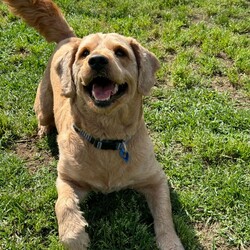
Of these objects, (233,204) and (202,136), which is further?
(202,136)

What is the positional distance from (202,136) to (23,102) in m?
2.11

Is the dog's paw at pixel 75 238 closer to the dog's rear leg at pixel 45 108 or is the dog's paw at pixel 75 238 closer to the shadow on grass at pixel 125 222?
the shadow on grass at pixel 125 222

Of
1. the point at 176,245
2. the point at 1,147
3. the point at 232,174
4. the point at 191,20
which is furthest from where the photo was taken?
the point at 191,20

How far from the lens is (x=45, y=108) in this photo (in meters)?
4.63

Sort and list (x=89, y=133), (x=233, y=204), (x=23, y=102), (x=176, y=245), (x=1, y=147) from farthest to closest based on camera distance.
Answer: (x=23, y=102)
(x=1, y=147)
(x=233, y=204)
(x=89, y=133)
(x=176, y=245)

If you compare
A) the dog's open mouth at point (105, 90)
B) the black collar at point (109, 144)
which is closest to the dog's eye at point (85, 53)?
the dog's open mouth at point (105, 90)

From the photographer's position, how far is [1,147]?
4.52 metres

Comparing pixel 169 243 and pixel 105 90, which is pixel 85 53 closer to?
pixel 105 90

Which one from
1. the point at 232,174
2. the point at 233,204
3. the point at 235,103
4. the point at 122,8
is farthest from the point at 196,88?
the point at 122,8

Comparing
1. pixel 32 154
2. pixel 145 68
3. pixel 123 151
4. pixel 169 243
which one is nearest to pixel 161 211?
pixel 169 243

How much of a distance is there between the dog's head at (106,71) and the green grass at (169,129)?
0.97 m

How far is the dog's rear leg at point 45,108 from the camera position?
15.2ft

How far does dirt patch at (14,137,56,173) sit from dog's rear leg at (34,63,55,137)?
0.15 meters

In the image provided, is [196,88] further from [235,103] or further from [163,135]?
[163,135]
